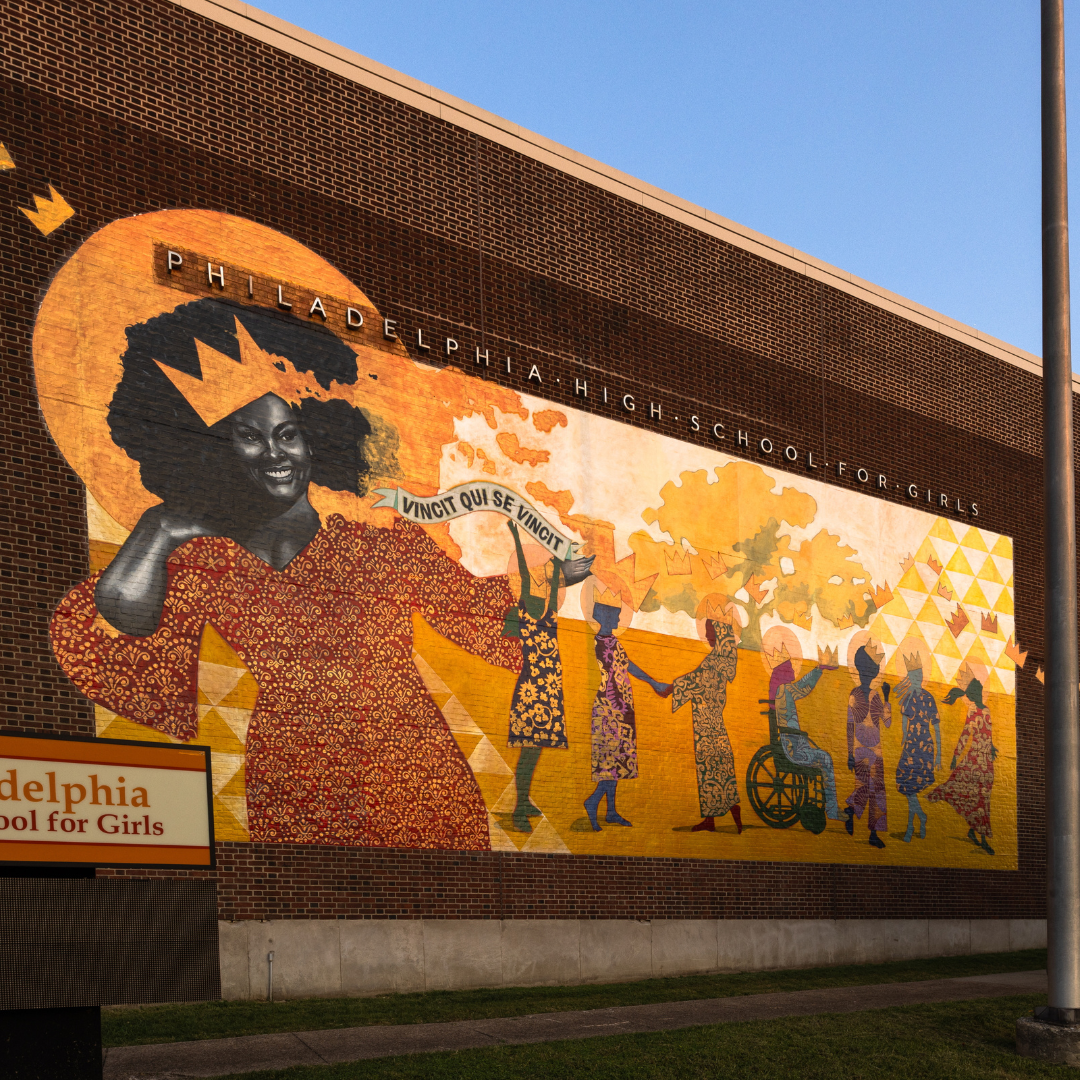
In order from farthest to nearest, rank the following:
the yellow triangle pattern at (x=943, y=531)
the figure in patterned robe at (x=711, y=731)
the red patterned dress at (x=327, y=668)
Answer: the yellow triangle pattern at (x=943, y=531), the figure in patterned robe at (x=711, y=731), the red patterned dress at (x=327, y=668)

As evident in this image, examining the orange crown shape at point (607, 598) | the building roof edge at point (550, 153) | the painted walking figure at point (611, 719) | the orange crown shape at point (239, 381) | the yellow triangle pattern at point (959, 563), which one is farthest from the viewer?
the yellow triangle pattern at point (959, 563)

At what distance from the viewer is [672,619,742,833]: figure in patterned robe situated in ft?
68.1

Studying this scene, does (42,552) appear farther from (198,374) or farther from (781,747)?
(781,747)

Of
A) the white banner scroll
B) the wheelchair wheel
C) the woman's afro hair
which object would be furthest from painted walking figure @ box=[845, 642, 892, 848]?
the woman's afro hair

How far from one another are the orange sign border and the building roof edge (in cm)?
1250

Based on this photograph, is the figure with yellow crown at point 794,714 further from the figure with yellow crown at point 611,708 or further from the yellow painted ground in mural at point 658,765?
the figure with yellow crown at point 611,708

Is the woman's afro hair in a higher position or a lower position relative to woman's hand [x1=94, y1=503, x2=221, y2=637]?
higher

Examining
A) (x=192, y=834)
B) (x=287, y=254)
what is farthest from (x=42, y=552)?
(x=192, y=834)

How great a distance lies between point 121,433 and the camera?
15.3 metres

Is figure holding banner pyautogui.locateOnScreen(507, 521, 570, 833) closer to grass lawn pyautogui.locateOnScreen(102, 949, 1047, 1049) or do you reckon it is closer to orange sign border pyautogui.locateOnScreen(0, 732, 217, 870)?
grass lawn pyautogui.locateOnScreen(102, 949, 1047, 1049)

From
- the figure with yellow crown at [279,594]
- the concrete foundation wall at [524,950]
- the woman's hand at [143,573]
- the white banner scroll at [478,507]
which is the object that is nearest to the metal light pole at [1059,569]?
the concrete foundation wall at [524,950]

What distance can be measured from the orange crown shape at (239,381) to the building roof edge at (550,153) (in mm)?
4275

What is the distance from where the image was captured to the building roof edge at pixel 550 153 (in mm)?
17614

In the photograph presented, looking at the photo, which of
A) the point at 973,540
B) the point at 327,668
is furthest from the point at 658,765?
the point at 973,540
